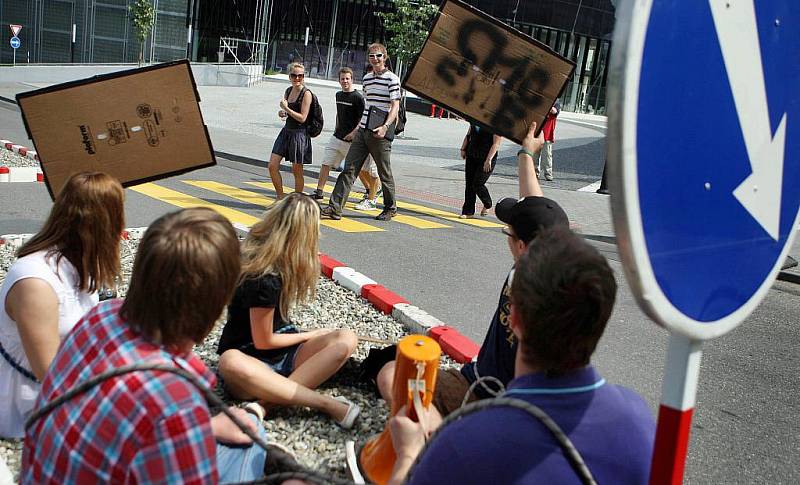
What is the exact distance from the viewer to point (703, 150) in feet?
4.30

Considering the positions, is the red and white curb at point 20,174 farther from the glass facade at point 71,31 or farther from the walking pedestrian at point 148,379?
the glass facade at point 71,31

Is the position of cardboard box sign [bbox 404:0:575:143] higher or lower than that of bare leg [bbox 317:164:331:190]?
higher

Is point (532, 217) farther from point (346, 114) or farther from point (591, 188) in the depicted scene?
point (591, 188)

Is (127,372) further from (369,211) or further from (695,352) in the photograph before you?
(369,211)

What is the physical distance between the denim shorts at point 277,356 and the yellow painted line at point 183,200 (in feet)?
16.5

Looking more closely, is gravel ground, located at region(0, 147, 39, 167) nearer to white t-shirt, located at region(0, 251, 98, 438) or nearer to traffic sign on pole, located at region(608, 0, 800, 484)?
white t-shirt, located at region(0, 251, 98, 438)

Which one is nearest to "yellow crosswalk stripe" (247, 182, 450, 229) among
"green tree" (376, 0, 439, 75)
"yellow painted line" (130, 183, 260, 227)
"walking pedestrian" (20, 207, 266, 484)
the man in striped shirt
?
the man in striped shirt

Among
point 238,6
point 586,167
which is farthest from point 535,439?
point 238,6

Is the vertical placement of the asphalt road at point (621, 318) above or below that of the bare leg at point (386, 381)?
below

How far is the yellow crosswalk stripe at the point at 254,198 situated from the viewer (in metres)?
9.74

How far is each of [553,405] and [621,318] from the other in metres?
5.48

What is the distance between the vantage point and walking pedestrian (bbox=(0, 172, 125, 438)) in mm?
3195

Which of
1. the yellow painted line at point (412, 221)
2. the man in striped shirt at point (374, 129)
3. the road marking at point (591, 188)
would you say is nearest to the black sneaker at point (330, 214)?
the man in striped shirt at point (374, 129)

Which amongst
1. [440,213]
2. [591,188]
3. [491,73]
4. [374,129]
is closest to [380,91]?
[374,129]
